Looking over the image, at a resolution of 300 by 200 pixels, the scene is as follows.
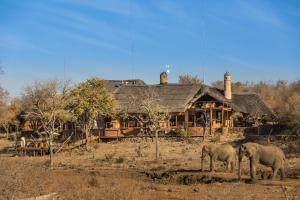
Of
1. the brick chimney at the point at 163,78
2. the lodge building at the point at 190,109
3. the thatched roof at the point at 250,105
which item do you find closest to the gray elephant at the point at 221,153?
the lodge building at the point at 190,109

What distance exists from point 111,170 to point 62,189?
1045 cm

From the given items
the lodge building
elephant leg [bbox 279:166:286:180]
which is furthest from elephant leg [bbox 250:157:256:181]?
the lodge building

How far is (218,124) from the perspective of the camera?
4984 cm

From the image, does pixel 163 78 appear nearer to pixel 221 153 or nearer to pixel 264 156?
pixel 221 153

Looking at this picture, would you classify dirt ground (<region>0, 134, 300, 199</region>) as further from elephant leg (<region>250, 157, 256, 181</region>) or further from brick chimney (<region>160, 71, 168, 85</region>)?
brick chimney (<region>160, 71, 168, 85</region>)

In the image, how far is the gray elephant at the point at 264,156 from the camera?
22.5 m

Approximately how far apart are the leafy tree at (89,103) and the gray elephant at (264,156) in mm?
22327

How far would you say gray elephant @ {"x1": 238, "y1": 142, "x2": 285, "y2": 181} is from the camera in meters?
22.5

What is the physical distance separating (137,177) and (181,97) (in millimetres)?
26231

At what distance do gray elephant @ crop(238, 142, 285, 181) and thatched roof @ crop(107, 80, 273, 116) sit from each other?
26.0 metres

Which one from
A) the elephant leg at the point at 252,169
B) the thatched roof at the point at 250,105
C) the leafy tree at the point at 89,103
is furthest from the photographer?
the thatched roof at the point at 250,105

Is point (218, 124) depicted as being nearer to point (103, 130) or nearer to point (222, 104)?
point (222, 104)

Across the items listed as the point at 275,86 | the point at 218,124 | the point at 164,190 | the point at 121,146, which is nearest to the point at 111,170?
the point at 164,190

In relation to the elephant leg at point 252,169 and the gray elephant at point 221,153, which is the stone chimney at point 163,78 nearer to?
the gray elephant at point 221,153
